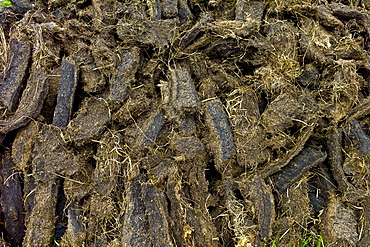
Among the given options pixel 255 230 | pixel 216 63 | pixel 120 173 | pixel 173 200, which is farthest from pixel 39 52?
pixel 255 230

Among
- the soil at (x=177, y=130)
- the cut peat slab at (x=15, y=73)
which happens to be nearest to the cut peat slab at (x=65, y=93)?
the soil at (x=177, y=130)

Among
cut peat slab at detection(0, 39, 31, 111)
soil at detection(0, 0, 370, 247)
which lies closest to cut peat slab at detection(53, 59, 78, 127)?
soil at detection(0, 0, 370, 247)

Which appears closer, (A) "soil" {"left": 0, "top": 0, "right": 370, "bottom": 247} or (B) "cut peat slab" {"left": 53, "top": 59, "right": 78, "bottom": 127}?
(A) "soil" {"left": 0, "top": 0, "right": 370, "bottom": 247}

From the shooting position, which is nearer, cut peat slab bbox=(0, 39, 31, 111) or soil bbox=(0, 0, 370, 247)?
soil bbox=(0, 0, 370, 247)

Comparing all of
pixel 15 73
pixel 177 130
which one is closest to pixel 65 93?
pixel 15 73

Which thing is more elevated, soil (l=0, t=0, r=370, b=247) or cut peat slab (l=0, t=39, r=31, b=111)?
cut peat slab (l=0, t=39, r=31, b=111)

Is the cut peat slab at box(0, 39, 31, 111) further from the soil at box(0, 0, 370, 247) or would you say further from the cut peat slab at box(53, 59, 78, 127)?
the cut peat slab at box(53, 59, 78, 127)

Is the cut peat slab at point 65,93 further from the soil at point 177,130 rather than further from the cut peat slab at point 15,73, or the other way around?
the cut peat slab at point 15,73

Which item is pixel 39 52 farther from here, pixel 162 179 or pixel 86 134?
pixel 162 179
